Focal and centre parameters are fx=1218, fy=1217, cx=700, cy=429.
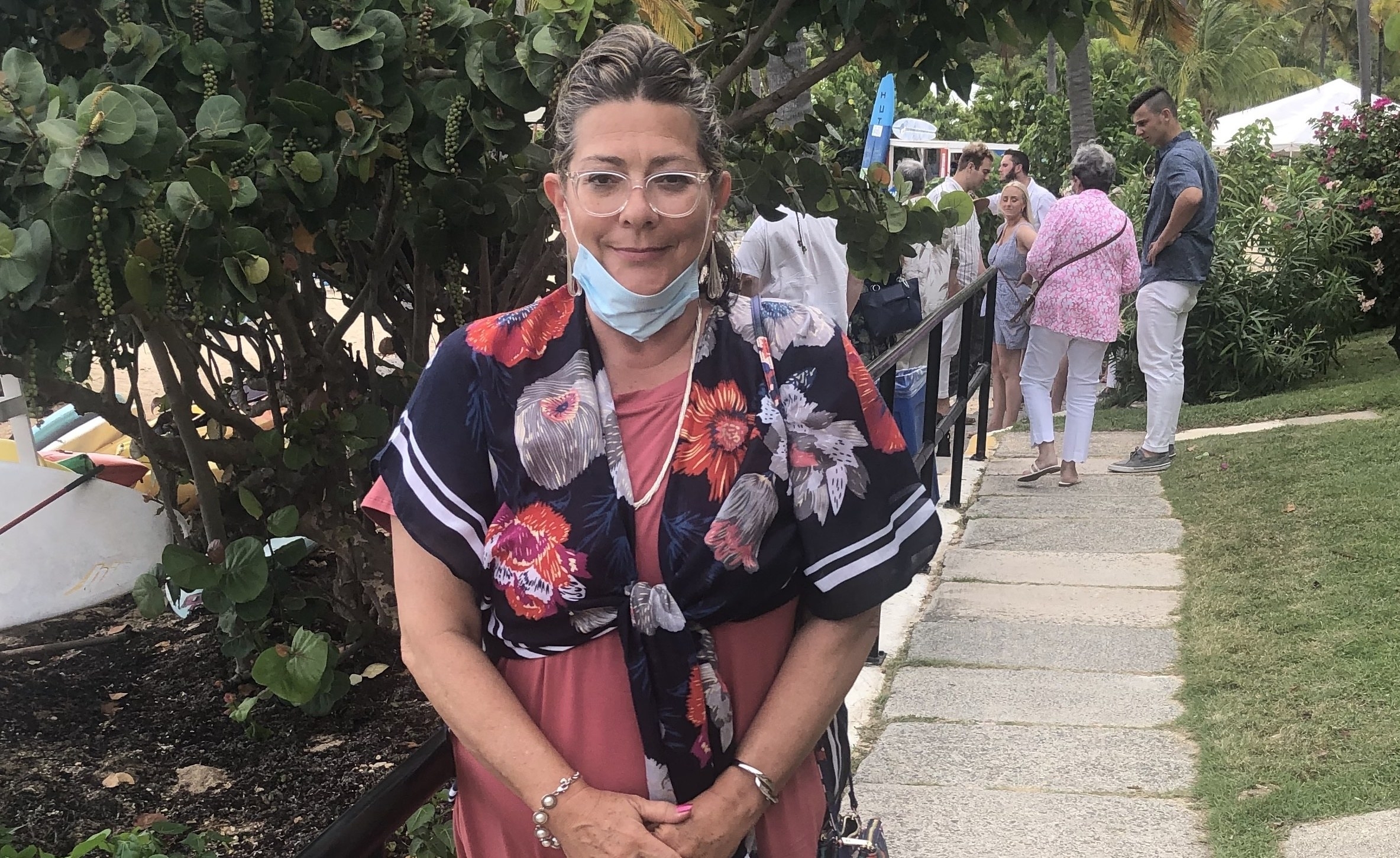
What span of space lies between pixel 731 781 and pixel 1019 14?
1817 millimetres

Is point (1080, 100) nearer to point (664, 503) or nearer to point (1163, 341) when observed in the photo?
point (1163, 341)

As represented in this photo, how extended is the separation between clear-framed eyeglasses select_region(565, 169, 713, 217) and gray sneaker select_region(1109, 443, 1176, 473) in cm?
608

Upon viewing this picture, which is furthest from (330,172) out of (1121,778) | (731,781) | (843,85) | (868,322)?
(843,85)

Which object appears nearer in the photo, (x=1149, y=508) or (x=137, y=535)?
(x=137, y=535)

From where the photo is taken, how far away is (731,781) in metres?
1.59

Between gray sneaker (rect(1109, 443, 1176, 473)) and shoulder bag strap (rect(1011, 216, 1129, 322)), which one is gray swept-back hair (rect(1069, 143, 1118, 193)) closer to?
shoulder bag strap (rect(1011, 216, 1129, 322))

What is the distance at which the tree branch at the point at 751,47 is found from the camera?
8.56ft

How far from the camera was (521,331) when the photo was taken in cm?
164

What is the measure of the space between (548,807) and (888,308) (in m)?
4.37

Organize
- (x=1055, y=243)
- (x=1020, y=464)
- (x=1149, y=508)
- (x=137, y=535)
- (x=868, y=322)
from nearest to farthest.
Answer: (x=137, y=535)
(x=868, y=322)
(x=1149, y=508)
(x=1055, y=243)
(x=1020, y=464)

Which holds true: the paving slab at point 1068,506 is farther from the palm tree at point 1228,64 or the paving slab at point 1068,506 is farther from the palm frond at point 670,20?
the palm tree at point 1228,64

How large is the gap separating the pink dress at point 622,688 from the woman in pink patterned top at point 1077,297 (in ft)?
18.0

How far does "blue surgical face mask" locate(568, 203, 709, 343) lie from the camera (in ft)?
5.36

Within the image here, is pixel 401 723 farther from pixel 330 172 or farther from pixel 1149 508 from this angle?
pixel 1149 508
